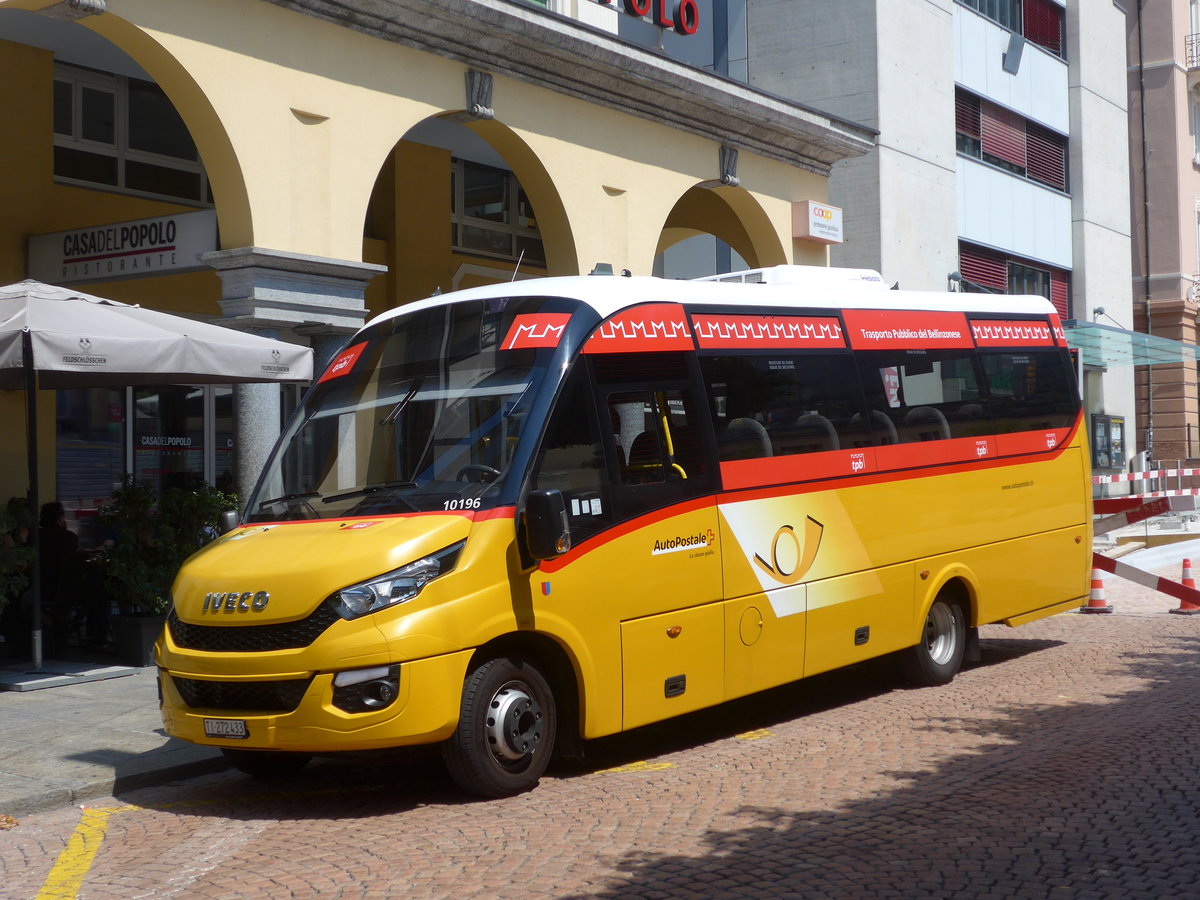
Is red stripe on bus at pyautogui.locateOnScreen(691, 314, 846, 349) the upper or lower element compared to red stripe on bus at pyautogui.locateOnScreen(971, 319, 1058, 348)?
lower

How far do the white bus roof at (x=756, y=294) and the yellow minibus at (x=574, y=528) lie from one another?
0.03m

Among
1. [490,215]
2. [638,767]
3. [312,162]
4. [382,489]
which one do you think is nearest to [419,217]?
[490,215]

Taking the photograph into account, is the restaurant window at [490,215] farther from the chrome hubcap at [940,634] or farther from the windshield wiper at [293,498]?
the windshield wiper at [293,498]

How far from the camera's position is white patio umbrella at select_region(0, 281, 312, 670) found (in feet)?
31.3

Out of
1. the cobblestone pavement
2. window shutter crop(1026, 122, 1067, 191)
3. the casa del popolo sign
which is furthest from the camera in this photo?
window shutter crop(1026, 122, 1067, 191)

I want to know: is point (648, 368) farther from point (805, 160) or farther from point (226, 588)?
point (805, 160)

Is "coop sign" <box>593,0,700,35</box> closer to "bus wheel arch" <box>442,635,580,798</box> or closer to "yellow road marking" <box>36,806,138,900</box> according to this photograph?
"bus wheel arch" <box>442,635,580,798</box>

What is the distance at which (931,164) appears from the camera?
84.2ft

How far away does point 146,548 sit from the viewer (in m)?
11.7

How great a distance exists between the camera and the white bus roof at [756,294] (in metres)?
7.91

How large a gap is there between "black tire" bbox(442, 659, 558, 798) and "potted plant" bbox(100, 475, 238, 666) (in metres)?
5.36

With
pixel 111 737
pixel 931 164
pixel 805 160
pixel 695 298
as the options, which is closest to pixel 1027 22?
pixel 931 164

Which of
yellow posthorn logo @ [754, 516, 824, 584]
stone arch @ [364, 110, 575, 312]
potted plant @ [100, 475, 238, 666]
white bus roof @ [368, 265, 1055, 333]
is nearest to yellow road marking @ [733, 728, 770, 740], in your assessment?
yellow posthorn logo @ [754, 516, 824, 584]

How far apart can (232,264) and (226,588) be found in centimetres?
624
